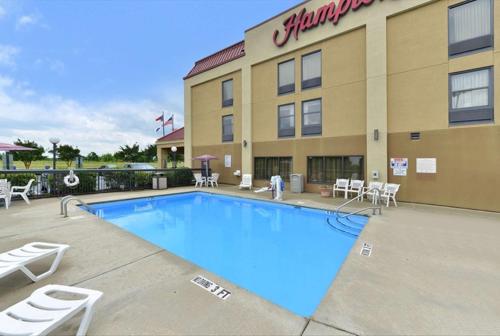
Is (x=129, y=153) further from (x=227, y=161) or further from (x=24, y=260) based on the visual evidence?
(x=24, y=260)

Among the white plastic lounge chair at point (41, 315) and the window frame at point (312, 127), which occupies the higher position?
the window frame at point (312, 127)

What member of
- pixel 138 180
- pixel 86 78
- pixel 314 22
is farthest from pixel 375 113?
pixel 86 78

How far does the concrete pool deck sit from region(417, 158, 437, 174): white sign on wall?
4.00 metres

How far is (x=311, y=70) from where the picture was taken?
11930 mm

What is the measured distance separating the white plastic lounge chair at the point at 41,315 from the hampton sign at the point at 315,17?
526 inches

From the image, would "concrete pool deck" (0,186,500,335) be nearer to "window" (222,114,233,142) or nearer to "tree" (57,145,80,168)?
"window" (222,114,233,142)

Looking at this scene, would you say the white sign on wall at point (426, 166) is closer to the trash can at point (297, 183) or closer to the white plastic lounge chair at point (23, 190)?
the trash can at point (297, 183)

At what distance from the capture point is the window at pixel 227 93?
1559 centimetres

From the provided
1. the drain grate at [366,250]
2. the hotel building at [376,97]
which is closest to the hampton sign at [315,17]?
the hotel building at [376,97]

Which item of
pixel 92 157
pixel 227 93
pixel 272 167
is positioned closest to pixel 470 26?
pixel 272 167

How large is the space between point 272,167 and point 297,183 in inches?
89.2

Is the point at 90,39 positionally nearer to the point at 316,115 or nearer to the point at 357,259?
the point at 316,115

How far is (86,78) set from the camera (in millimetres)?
19656

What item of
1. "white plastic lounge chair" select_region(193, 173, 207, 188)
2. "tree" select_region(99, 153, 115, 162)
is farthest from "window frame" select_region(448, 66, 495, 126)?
"tree" select_region(99, 153, 115, 162)
